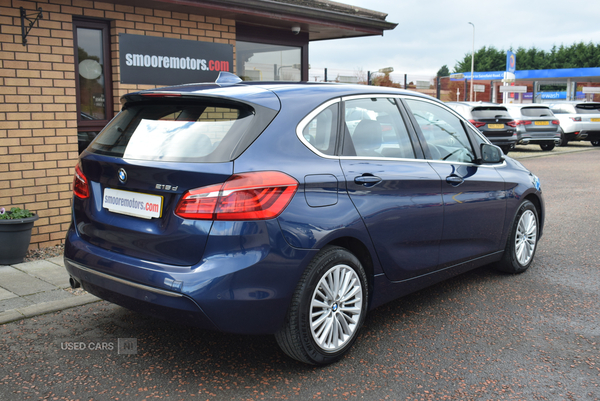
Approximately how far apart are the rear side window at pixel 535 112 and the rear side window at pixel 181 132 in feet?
63.4

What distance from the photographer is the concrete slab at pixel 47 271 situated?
5.10 m

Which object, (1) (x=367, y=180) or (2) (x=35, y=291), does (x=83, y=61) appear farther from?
(1) (x=367, y=180)

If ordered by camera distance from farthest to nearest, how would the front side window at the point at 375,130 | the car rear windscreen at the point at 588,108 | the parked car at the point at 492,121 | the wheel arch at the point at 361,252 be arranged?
1. the car rear windscreen at the point at 588,108
2. the parked car at the point at 492,121
3. the front side window at the point at 375,130
4. the wheel arch at the point at 361,252

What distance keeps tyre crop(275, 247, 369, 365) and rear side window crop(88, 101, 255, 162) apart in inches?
32.8

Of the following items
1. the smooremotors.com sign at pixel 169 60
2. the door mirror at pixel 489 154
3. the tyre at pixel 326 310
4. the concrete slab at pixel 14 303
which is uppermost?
the smooremotors.com sign at pixel 169 60

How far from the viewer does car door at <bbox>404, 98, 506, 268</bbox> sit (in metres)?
4.34

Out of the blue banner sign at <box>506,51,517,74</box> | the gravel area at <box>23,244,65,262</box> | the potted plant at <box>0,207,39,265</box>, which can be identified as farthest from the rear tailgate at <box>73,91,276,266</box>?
the blue banner sign at <box>506,51,517,74</box>

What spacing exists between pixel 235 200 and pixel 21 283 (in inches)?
117

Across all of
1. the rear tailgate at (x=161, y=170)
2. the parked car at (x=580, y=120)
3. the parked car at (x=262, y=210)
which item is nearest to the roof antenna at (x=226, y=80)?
the parked car at (x=262, y=210)

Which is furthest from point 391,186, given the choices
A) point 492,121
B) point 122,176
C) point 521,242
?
point 492,121

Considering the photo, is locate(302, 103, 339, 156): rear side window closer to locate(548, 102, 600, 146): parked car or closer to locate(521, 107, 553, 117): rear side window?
locate(521, 107, 553, 117): rear side window

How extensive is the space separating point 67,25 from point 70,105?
0.86 meters

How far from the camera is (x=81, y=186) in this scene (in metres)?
3.63

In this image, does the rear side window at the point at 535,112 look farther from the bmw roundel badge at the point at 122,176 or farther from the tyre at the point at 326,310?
the bmw roundel badge at the point at 122,176
